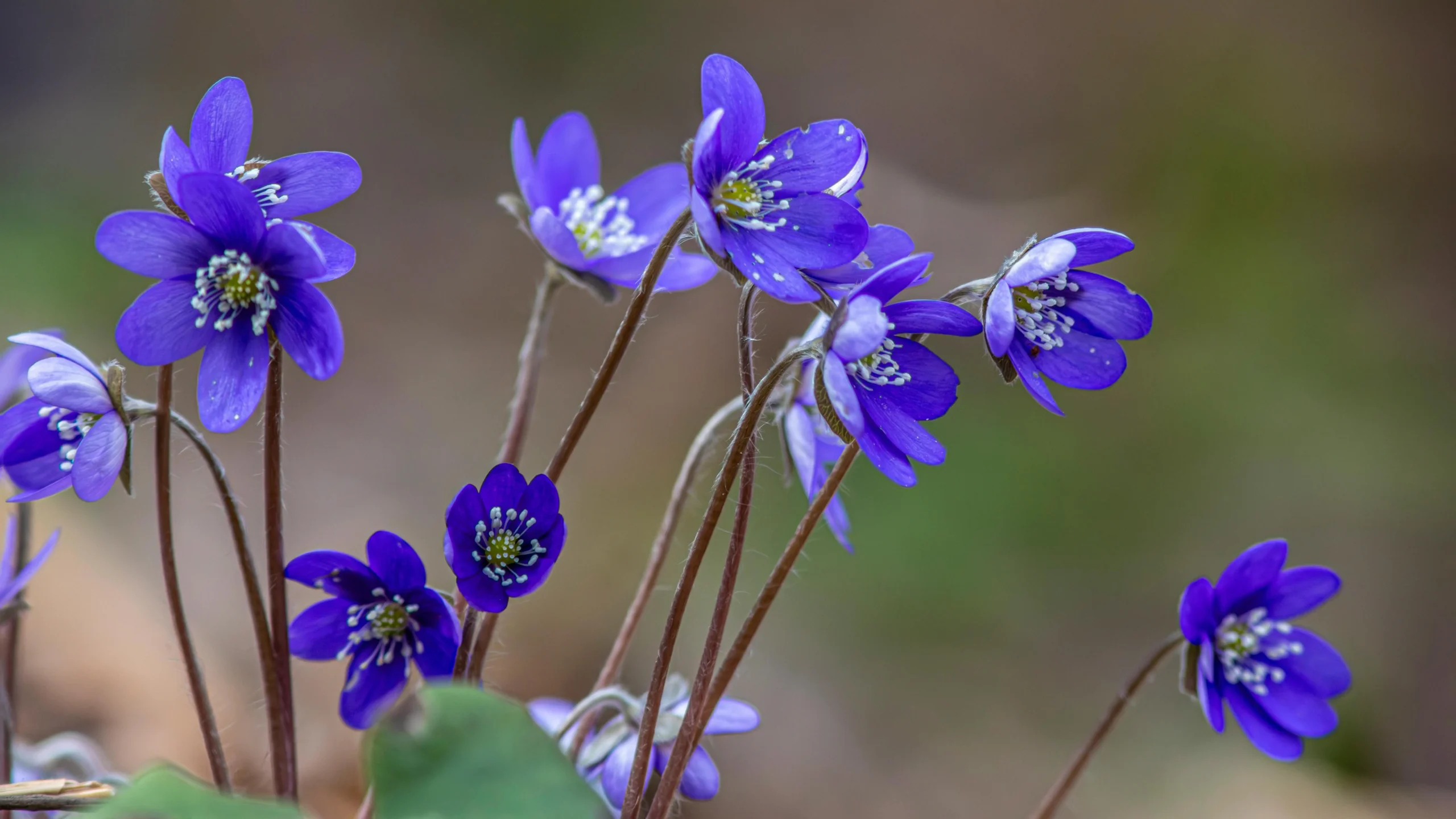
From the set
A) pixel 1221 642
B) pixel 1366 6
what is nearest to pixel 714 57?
pixel 1221 642

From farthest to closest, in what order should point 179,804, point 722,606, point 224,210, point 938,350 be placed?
point 938,350, point 722,606, point 224,210, point 179,804

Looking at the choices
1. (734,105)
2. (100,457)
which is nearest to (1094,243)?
(734,105)

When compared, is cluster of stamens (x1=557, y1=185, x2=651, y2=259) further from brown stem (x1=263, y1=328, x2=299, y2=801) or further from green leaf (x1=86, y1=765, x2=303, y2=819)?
green leaf (x1=86, y1=765, x2=303, y2=819)

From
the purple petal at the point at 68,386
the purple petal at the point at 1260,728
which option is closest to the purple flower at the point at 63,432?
the purple petal at the point at 68,386

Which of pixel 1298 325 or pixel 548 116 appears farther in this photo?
pixel 548 116

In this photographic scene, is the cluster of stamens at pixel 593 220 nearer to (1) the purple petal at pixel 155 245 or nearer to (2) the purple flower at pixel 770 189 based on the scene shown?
(2) the purple flower at pixel 770 189

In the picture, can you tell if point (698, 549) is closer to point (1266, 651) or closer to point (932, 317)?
point (932, 317)

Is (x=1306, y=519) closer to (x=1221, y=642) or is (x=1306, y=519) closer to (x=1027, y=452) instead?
(x=1027, y=452)
